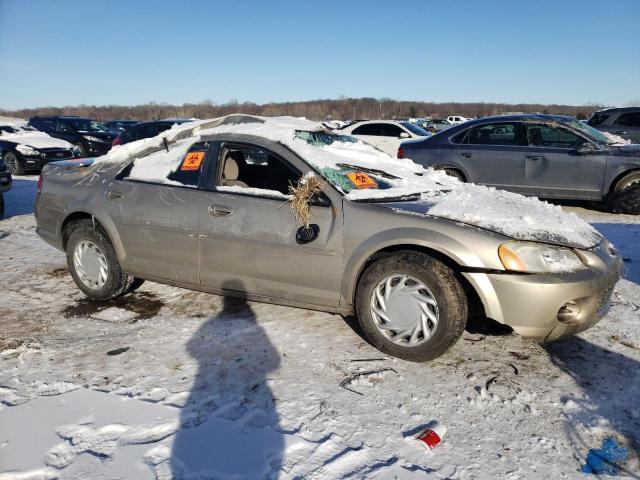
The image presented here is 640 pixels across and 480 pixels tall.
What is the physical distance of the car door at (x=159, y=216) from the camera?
12.1ft

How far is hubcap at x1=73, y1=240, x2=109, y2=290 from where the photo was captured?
163 inches

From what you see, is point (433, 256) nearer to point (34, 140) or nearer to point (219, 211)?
point (219, 211)

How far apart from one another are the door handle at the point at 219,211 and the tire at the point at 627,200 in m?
6.48

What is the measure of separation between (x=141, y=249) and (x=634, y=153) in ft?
23.2

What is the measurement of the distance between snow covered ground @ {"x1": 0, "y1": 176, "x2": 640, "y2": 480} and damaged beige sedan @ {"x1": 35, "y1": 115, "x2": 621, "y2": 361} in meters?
0.30

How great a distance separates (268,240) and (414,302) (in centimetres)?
108

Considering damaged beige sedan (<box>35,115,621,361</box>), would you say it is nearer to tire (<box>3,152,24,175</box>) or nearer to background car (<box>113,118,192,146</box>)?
background car (<box>113,118,192,146</box>)

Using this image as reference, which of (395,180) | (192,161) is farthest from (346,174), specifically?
(192,161)

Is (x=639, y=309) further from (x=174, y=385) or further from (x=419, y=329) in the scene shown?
(x=174, y=385)

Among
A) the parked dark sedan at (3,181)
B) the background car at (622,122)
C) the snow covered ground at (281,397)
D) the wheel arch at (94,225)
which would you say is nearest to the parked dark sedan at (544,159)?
the snow covered ground at (281,397)

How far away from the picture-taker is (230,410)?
2588 millimetres

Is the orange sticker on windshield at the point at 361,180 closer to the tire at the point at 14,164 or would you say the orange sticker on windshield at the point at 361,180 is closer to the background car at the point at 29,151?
the background car at the point at 29,151

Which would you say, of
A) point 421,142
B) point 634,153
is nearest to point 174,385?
point 421,142

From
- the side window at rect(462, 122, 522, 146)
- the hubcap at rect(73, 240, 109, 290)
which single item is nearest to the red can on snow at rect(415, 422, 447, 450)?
the hubcap at rect(73, 240, 109, 290)
